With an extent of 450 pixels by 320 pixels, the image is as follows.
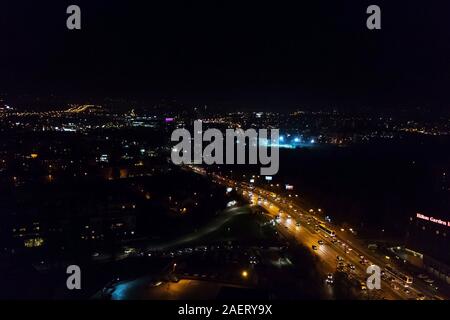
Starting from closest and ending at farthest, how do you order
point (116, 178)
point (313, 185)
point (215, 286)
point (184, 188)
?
point (215, 286) → point (184, 188) → point (116, 178) → point (313, 185)

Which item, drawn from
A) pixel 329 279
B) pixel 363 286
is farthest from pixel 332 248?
pixel 363 286

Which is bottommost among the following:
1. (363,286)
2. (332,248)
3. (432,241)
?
(332,248)

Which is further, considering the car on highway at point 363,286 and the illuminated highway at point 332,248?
the car on highway at point 363,286

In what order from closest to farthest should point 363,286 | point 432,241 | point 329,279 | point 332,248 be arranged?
1. point 363,286
2. point 329,279
3. point 432,241
4. point 332,248

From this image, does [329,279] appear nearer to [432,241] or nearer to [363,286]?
[363,286]

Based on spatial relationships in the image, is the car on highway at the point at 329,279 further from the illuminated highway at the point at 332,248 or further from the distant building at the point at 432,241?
the distant building at the point at 432,241

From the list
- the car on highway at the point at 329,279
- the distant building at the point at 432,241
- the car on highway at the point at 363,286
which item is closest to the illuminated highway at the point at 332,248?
the car on highway at the point at 363,286

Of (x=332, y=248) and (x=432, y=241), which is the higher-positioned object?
(x=432, y=241)

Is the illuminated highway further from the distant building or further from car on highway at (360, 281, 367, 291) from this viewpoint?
the distant building

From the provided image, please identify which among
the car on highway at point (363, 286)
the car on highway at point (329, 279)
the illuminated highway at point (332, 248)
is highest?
the car on highway at point (329, 279)
